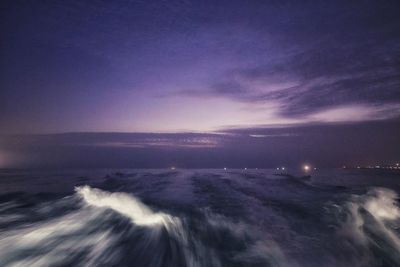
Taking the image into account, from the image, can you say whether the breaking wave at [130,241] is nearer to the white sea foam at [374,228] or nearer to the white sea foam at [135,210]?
the white sea foam at [135,210]

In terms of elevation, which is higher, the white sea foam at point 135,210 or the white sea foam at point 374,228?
the white sea foam at point 135,210

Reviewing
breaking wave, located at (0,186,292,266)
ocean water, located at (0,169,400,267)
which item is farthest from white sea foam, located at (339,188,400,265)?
breaking wave, located at (0,186,292,266)

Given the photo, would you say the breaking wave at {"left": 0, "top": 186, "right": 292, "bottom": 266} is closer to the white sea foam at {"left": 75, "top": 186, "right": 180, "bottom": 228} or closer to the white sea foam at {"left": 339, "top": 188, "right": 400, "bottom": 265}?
the white sea foam at {"left": 75, "top": 186, "right": 180, "bottom": 228}

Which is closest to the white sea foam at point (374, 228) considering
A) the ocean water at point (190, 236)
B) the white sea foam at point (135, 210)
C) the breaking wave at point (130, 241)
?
the ocean water at point (190, 236)

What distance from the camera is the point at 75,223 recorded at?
359 inches

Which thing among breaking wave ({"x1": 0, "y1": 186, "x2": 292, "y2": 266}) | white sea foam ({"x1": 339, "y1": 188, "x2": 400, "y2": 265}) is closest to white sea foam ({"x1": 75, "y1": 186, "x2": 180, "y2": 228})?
breaking wave ({"x1": 0, "y1": 186, "x2": 292, "y2": 266})

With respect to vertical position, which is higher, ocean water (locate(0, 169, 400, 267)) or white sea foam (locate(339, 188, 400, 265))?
ocean water (locate(0, 169, 400, 267))

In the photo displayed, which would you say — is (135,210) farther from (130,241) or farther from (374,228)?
(374,228)

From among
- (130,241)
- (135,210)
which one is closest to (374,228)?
(130,241)

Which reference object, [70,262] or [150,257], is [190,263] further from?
[70,262]

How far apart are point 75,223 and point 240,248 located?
19.5ft

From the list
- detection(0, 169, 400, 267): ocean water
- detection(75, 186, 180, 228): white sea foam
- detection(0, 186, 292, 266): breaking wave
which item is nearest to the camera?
detection(0, 186, 292, 266): breaking wave

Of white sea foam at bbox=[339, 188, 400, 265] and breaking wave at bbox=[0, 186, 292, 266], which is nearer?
breaking wave at bbox=[0, 186, 292, 266]

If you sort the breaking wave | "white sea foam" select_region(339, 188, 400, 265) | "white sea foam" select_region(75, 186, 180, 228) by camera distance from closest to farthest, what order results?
the breaking wave → "white sea foam" select_region(339, 188, 400, 265) → "white sea foam" select_region(75, 186, 180, 228)
